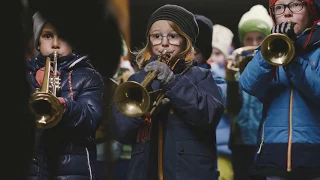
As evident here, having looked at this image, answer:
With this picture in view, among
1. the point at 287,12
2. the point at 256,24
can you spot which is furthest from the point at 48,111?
the point at 256,24

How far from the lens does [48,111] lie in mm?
4047

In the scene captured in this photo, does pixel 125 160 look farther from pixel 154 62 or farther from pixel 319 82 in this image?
pixel 319 82

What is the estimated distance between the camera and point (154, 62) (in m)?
4.18

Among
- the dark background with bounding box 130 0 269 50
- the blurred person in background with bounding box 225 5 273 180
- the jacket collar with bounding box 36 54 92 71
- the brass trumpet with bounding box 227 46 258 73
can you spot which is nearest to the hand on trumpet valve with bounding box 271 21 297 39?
the jacket collar with bounding box 36 54 92 71

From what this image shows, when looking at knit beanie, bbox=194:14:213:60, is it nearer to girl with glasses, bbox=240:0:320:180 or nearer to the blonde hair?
the blonde hair

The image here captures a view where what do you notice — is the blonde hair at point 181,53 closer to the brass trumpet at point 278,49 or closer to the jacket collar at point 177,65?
the jacket collar at point 177,65

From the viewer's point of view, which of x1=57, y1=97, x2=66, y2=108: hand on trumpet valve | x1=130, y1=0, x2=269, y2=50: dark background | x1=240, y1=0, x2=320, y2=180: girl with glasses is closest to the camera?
x1=240, y1=0, x2=320, y2=180: girl with glasses

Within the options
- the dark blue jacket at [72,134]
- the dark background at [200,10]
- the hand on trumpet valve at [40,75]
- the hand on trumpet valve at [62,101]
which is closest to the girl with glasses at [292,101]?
the dark blue jacket at [72,134]

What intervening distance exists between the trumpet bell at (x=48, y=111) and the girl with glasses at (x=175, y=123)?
0.42m

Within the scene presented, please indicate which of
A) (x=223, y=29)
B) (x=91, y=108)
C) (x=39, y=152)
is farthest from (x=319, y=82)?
(x=223, y=29)

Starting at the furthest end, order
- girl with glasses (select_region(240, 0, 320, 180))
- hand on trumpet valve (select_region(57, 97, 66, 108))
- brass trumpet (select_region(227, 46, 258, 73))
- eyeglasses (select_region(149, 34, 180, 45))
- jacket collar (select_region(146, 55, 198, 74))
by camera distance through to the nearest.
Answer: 1. brass trumpet (select_region(227, 46, 258, 73))
2. eyeglasses (select_region(149, 34, 180, 45))
3. jacket collar (select_region(146, 55, 198, 74))
4. hand on trumpet valve (select_region(57, 97, 66, 108))
5. girl with glasses (select_region(240, 0, 320, 180))

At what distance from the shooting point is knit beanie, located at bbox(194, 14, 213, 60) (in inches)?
228

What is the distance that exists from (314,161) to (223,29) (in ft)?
12.3

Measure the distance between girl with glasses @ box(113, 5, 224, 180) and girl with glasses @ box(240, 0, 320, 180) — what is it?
0.30 m
